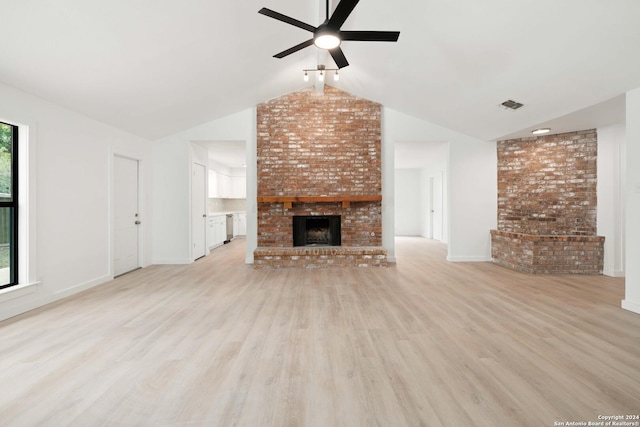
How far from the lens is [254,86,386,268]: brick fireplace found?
5.86 metres

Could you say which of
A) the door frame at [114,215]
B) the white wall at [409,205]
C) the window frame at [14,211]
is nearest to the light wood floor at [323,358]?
the window frame at [14,211]

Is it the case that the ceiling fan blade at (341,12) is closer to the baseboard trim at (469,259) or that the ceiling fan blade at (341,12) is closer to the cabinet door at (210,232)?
the baseboard trim at (469,259)

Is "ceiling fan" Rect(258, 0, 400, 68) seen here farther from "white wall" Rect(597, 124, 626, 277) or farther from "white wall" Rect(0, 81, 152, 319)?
"white wall" Rect(597, 124, 626, 277)

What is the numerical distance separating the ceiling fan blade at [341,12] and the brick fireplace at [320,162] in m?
3.39

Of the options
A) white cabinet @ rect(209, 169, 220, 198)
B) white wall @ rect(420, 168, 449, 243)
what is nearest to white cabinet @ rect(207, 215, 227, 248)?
white cabinet @ rect(209, 169, 220, 198)

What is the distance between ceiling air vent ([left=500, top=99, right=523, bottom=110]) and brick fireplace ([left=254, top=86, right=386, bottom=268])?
2194 mm

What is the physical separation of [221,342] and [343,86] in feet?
16.0

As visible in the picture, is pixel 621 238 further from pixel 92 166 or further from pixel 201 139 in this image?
pixel 92 166

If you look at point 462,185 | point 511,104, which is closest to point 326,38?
point 511,104

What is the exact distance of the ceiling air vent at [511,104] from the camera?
4.19 m

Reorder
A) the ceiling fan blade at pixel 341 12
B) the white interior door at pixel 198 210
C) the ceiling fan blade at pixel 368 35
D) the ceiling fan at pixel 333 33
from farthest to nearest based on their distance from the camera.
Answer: the white interior door at pixel 198 210
the ceiling fan blade at pixel 368 35
the ceiling fan at pixel 333 33
the ceiling fan blade at pixel 341 12

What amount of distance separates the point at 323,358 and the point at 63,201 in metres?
3.62

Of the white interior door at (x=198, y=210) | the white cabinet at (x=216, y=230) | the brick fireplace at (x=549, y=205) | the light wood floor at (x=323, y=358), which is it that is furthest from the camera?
the white cabinet at (x=216, y=230)

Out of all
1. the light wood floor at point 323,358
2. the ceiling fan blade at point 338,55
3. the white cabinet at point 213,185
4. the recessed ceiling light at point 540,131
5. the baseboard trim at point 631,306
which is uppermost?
the ceiling fan blade at point 338,55
